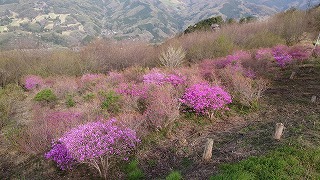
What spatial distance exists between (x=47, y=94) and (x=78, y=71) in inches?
629

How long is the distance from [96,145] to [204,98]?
5.90 meters

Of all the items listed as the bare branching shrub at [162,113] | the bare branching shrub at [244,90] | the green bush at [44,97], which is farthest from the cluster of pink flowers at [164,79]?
the green bush at [44,97]

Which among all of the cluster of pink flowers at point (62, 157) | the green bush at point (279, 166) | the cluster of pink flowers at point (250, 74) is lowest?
the cluster of pink flowers at point (62, 157)

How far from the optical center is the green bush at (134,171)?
777 centimetres

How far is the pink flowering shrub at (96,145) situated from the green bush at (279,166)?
3.30 m

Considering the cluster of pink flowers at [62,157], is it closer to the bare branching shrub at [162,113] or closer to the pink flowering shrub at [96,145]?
the pink flowering shrub at [96,145]

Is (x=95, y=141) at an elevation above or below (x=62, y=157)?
above

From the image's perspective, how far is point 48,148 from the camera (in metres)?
9.81

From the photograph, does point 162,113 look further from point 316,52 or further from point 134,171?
point 316,52

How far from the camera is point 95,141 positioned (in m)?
7.37

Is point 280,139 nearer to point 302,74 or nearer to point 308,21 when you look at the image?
point 302,74

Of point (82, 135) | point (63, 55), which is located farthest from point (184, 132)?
point (63, 55)

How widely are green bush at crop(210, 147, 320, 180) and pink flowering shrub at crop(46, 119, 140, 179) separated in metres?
3.30

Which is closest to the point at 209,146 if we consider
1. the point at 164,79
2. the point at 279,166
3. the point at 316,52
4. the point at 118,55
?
the point at 279,166
